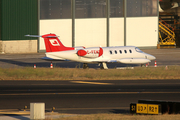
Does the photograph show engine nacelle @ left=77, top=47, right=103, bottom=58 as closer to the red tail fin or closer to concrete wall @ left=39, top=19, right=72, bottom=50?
the red tail fin

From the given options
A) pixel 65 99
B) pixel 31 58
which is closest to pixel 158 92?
pixel 65 99

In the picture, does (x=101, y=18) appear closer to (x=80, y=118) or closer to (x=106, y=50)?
(x=106, y=50)

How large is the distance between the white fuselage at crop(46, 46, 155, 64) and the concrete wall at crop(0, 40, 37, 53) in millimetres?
24896

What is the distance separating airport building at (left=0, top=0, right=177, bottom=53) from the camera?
2350 inches

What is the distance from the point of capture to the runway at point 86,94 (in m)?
17.9

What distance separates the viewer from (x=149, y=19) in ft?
209

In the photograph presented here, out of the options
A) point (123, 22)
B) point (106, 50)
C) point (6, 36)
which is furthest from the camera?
point (123, 22)

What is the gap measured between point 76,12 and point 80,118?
4927 centimetres

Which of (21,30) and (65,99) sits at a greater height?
(21,30)

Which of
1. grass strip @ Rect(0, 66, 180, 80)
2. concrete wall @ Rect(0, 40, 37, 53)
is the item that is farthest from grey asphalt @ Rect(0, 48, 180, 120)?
concrete wall @ Rect(0, 40, 37, 53)

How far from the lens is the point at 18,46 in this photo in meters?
60.0

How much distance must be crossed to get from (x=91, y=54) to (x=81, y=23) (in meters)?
26.6

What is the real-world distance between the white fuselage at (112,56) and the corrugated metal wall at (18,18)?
A: 25.1 meters

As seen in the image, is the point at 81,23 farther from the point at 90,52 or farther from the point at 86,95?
the point at 86,95
